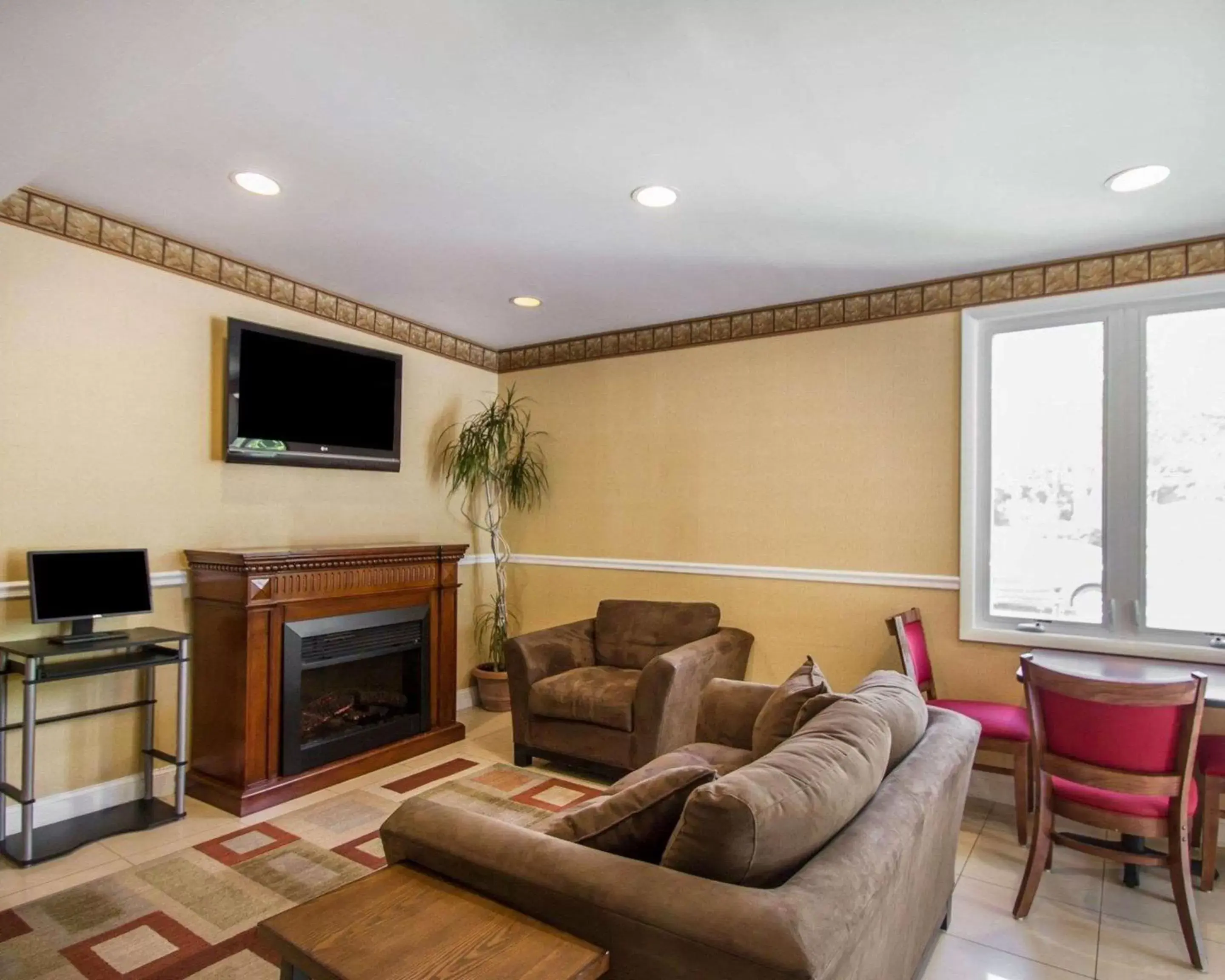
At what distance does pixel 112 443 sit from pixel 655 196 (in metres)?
2.62

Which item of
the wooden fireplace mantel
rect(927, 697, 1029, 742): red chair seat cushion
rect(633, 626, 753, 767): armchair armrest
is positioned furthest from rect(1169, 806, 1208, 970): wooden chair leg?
the wooden fireplace mantel

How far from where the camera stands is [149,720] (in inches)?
124

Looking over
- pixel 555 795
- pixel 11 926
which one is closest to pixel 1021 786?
pixel 555 795

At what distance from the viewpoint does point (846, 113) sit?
2172 millimetres

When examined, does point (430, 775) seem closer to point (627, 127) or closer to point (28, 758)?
point (28, 758)

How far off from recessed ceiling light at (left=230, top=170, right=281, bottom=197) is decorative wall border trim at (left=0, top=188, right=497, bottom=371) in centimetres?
84

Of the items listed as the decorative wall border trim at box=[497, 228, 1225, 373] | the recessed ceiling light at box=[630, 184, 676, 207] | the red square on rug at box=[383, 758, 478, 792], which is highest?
the recessed ceiling light at box=[630, 184, 676, 207]

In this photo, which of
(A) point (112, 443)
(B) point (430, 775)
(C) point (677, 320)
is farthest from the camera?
(C) point (677, 320)

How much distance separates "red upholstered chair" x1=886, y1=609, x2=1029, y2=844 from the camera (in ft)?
9.82

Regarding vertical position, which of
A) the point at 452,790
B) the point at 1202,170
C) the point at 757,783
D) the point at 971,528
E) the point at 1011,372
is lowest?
the point at 452,790

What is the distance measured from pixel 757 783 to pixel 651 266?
9.21ft

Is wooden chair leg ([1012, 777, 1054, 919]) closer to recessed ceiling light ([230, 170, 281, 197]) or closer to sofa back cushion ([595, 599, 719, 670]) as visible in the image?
sofa back cushion ([595, 599, 719, 670])

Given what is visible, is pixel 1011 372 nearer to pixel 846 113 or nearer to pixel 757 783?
pixel 846 113

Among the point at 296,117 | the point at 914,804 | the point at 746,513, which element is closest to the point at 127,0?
the point at 296,117
